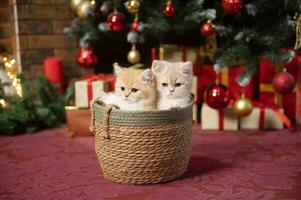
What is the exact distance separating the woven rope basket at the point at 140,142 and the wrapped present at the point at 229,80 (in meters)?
0.73

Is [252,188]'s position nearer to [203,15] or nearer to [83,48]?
[203,15]

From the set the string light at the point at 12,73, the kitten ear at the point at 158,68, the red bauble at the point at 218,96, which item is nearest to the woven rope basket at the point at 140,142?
the kitten ear at the point at 158,68

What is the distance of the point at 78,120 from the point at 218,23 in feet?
2.52

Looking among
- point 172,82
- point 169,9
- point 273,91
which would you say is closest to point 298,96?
point 273,91

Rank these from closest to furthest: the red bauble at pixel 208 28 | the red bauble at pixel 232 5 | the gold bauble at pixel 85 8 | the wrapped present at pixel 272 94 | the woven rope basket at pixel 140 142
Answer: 1. the woven rope basket at pixel 140 142
2. the red bauble at pixel 232 5
3. the red bauble at pixel 208 28
4. the wrapped present at pixel 272 94
5. the gold bauble at pixel 85 8

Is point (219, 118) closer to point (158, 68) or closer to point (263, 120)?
point (263, 120)

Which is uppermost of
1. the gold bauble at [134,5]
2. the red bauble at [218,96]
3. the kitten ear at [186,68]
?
the gold bauble at [134,5]

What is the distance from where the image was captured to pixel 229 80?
1.79 m

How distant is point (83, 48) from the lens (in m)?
1.98

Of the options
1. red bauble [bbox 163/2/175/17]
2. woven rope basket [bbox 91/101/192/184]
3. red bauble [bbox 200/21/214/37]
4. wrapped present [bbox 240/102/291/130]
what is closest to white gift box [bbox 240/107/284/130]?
wrapped present [bbox 240/102/291/130]

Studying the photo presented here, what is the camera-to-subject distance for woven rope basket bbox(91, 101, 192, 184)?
3.35 ft

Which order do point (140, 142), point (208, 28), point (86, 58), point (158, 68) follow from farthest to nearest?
1. point (86, 58)
2. point (208, 28)
3. point (158, 68)
4. point (140, 142)

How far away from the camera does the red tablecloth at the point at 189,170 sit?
3.37 ft

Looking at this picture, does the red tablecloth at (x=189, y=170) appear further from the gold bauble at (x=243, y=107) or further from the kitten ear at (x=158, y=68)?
the kitten ear at (x=158, y=68)
